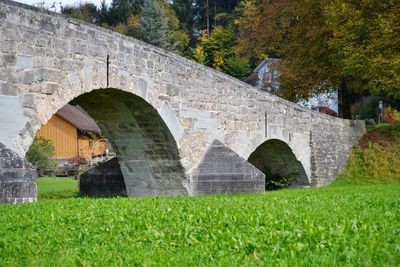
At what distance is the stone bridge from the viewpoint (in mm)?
8836

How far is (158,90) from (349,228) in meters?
7.82

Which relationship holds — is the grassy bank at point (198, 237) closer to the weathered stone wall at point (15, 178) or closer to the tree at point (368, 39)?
the weathered stone wall at point (15, 178)

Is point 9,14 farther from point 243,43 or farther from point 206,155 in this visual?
point 243,43

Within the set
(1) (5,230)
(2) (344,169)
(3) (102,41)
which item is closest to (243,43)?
(2) (344,169)

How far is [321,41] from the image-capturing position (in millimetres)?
21609

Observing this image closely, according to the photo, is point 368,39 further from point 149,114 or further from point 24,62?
point 24,62

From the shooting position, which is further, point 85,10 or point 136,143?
point 85,10

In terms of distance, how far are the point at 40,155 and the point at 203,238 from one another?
2314 cm

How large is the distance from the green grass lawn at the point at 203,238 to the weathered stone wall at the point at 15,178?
165 cm

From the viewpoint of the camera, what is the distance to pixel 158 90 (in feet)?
39.2

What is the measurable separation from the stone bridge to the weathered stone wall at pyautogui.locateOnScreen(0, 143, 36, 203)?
15mm

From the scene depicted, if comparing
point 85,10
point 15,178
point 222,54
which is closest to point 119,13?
point 85,10

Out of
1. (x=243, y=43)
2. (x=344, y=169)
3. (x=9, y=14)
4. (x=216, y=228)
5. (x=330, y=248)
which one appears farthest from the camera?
(x=243, y=43)

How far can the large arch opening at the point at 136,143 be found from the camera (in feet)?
39.3
